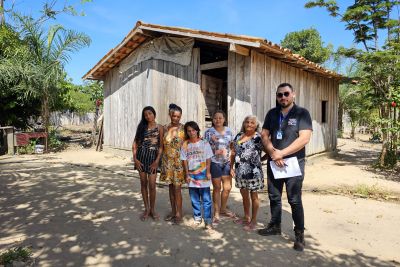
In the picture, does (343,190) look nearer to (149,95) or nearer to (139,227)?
(139,227)

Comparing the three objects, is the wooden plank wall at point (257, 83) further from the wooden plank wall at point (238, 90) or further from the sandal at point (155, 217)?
the sandal at point (155, 217)

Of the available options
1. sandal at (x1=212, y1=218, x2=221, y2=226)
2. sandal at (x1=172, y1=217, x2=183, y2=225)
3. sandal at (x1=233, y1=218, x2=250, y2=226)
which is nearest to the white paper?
sandal at (x1=233, y1=218, x2=250, y2=226)

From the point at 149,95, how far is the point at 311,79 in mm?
5363

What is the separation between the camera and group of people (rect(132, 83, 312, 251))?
10.9 ft

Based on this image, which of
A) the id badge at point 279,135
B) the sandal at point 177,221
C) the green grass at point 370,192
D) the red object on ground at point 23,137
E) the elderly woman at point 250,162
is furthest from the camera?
the red object on ground at point 23,137

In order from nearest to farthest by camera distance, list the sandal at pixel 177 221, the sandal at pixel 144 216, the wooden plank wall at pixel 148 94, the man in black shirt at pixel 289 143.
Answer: the man in black shirt at pixel 289 143, the sandal at pixel 177 221, the sandal at pixel 144 216, the wooden plank wall at pixel 148 94

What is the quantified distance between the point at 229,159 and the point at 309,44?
2338 centimetres

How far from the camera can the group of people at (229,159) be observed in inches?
130

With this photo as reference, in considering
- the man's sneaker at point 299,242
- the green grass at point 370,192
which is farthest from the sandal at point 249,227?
the green grass at point 370,192

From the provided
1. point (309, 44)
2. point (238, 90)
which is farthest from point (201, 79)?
point (309, 44)

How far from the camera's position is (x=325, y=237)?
3.70m

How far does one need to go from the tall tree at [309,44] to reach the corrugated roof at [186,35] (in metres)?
15.0

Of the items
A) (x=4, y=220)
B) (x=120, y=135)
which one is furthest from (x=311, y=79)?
(x=4, y=220)

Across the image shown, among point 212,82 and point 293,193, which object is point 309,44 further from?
point 293,193
